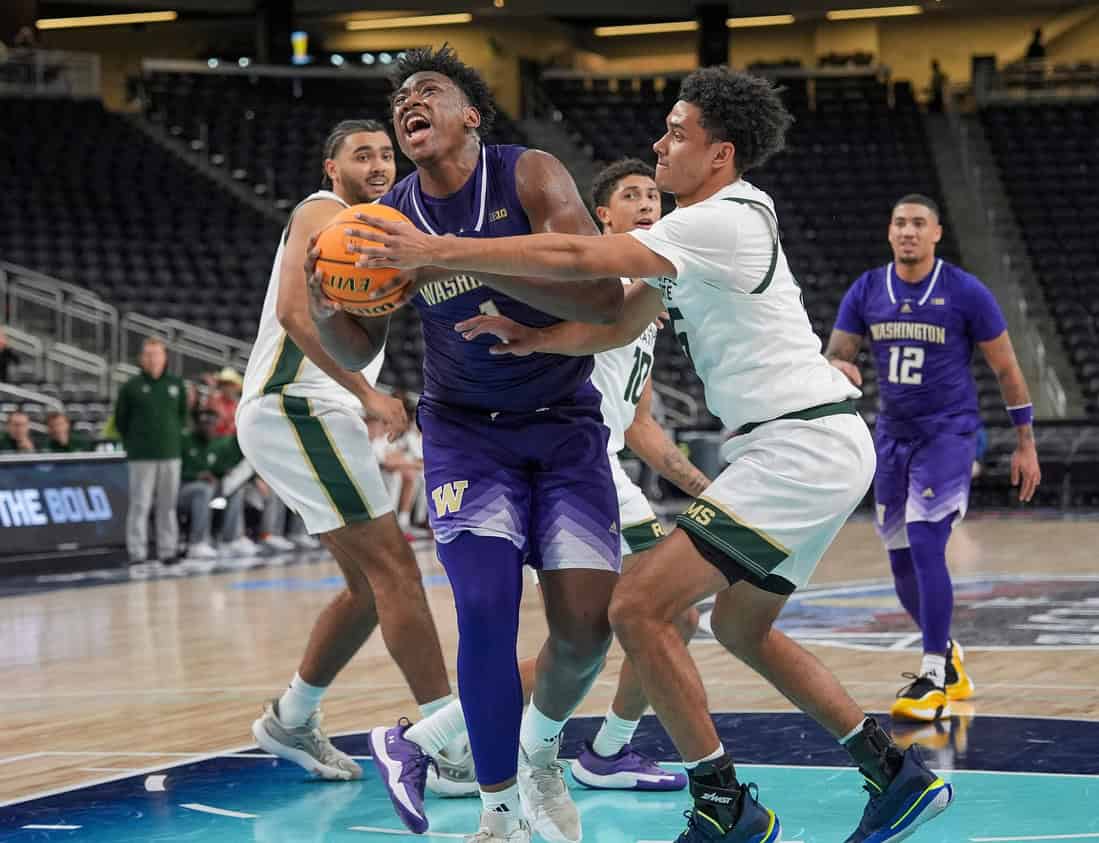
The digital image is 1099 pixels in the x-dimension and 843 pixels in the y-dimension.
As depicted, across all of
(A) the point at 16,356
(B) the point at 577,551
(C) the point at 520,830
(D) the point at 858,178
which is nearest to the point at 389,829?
(C) the point at 520,830

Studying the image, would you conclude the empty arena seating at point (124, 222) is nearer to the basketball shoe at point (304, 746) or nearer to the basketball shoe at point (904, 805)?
the basketball shoe at point (304, 746)

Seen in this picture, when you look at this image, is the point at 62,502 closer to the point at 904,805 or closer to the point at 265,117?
the point at 904,805

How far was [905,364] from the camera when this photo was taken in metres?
6.82

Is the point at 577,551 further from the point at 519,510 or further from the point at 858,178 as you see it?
the point at 858,178

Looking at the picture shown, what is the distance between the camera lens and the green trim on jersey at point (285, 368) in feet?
17.1

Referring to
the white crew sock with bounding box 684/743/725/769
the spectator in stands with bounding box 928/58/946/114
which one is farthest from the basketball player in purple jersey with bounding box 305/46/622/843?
the spectator in stands with bounding box 928/58/946/114

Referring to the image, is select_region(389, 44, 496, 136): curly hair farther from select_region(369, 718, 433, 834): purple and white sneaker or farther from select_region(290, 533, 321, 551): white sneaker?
select_region(290, 533, 321, 551): white sneaker

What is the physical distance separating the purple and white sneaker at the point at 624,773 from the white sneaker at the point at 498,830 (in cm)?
103

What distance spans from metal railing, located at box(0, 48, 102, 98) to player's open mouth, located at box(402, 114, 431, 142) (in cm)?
2195

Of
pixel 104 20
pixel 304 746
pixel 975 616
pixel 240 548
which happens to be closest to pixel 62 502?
pixel 240 548

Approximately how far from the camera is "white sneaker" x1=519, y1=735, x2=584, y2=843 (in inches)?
170

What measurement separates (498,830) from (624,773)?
3.58 feet

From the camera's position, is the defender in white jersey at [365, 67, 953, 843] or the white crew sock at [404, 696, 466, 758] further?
the white crew sock at [404, 696, 466, 758]

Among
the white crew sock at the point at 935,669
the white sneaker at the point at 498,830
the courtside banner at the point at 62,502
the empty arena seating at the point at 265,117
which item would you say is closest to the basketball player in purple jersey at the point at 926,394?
the white crew sock at the point at 935,669
